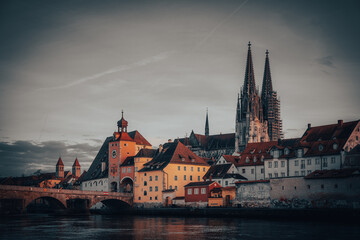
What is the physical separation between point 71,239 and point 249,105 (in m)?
115

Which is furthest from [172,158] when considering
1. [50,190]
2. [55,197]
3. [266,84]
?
[266,84]

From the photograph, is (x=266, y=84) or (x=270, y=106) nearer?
(x=270, y=106)

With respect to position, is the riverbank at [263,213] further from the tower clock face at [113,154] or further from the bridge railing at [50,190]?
the tower clock face at [113,154]

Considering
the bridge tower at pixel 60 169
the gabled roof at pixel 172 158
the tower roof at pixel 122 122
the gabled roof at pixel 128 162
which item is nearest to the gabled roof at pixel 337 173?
the gabled roof at pixel 172 158

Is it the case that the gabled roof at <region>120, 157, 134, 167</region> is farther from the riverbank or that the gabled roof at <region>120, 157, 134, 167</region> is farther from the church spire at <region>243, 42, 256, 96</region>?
the church spire at <region>243, 42, 256, 96</region>

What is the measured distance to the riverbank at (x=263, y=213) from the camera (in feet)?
185

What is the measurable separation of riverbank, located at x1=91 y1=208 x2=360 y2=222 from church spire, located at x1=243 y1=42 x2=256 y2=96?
80.5 metres

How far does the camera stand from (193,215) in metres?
75.6

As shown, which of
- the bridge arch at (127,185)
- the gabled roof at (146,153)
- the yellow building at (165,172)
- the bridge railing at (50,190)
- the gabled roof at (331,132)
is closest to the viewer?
the gabled roof at (331,132)

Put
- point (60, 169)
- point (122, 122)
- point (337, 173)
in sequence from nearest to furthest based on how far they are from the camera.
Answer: point (337, 173)
point (122, 122)
point (60, 169)

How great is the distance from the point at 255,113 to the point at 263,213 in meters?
89.9

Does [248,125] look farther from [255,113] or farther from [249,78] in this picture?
[249,78]

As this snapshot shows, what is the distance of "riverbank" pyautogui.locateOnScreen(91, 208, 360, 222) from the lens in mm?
56312

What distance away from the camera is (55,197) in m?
85.8
